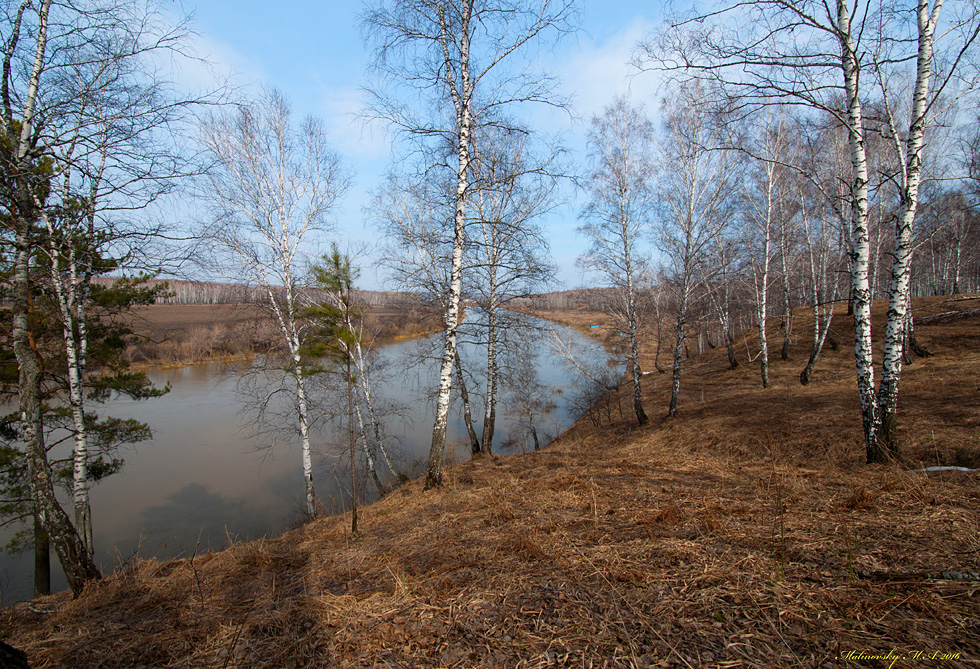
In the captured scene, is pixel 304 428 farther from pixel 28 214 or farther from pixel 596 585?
pixel 596 585

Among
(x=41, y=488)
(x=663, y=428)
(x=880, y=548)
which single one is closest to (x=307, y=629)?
(x=880, y=548)

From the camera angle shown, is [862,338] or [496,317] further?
[496,317]

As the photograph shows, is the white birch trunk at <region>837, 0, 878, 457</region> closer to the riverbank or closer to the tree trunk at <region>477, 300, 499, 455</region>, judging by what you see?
the tree trunk at <region>477, 300, 499, 455</region>

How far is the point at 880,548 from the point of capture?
2.55 metres

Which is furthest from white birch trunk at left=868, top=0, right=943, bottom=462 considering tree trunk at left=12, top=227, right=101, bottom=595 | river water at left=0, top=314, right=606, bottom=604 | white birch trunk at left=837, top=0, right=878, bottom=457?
tree trunk at left=12, top=227, right=101, bottom=595

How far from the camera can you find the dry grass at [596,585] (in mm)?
1944

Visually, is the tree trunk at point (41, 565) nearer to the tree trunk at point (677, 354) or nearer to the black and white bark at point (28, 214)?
the black and white bark at point (28, 214)

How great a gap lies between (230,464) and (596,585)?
15373 mm

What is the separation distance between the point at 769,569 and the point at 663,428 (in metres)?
8.35

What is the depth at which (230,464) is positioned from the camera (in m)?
14.0

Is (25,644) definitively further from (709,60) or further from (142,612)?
(709,60)

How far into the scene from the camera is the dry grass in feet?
6.38

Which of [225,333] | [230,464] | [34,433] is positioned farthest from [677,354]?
[225,333]

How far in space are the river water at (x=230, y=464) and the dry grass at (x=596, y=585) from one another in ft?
12.4
